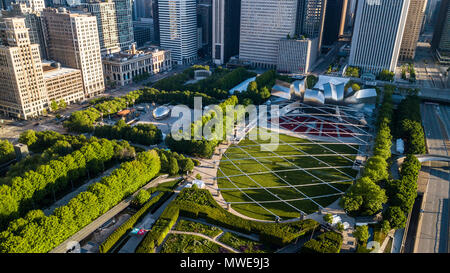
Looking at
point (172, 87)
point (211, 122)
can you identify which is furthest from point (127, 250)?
point (172, 87)

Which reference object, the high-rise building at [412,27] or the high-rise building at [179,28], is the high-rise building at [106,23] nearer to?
the high-rise building at [179,28]

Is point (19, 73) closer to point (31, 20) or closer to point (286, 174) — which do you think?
point (31, 20)

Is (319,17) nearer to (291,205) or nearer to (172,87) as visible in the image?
(172,87)

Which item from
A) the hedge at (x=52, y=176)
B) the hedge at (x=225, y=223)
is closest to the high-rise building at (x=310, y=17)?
the hedge at (x=52, y=176)

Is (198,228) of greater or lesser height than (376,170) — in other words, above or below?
below

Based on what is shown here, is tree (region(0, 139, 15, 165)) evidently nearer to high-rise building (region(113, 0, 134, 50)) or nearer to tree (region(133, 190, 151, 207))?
tree (region(133, 190, 151, 207))

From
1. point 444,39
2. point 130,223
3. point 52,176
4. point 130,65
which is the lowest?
point 130,223

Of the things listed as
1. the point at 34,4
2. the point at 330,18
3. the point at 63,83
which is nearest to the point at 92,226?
the point at 63,83

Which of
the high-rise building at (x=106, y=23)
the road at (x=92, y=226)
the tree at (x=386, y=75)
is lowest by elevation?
the road at (x=92, y=226)
